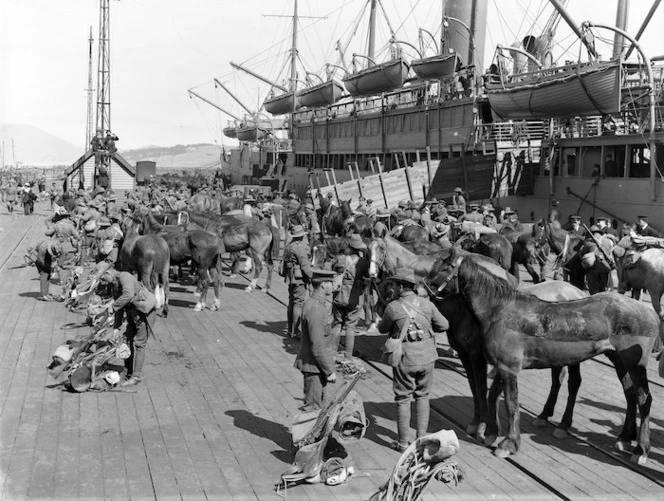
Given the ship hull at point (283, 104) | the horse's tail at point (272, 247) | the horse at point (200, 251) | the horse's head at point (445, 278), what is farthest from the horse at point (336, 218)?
the ship hull at point (283, 104)

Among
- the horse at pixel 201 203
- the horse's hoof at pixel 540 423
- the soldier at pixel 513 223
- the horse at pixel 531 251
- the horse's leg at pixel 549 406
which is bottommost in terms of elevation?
the horse's hoof at pixel 540 423

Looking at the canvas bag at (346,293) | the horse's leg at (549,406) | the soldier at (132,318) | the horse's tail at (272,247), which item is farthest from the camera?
the horse's tail at (272,247)

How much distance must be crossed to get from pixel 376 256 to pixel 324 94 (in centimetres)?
5304

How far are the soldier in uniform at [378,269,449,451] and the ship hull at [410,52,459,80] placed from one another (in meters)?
39.4

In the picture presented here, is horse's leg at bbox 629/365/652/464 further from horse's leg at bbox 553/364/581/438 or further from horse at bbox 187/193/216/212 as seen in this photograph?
horse at bbox 187/193/216/212

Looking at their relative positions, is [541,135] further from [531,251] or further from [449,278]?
[449,278]

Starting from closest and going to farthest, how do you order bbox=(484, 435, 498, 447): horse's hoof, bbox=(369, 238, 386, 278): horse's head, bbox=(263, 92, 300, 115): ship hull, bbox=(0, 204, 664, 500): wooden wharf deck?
bbox=(0, 204, 664, 500): wooden wharf deck → bbox=(484, 435, 498, 447): horse's hoof → bbox=(369, 238, 386, 278): horse's head → bbox=(263, 92, 300, 115): ship hull

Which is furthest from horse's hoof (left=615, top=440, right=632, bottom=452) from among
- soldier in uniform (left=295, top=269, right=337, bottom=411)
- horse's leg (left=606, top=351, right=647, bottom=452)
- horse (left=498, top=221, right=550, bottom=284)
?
horse (left=498, top=221, right=550, bottom=284)

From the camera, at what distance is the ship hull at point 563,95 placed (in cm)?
2641

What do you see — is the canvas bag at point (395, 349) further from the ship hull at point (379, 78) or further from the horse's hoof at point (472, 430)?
the ship hull at point (379, 78)

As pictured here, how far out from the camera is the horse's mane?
7.79 metres

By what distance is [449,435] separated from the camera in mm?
5766

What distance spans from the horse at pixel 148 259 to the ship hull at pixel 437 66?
33475mm

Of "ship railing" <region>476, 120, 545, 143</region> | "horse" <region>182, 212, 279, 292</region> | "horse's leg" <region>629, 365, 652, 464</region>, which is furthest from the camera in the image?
"ship railing" <region>476, 120, 545, 143</region>
